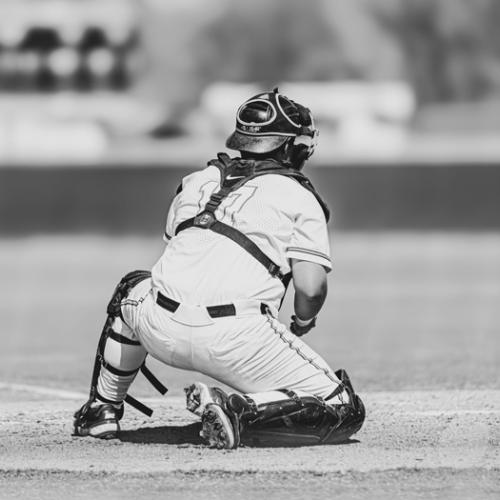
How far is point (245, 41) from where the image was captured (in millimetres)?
70188

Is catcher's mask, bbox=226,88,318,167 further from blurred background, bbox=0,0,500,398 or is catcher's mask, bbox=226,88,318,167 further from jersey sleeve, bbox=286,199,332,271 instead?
blurred background, bbox=0,0,500,398

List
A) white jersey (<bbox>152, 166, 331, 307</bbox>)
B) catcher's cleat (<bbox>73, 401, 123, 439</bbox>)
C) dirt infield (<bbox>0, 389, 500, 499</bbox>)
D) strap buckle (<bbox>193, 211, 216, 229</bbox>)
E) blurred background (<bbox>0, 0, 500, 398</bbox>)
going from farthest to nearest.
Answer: blurred background (<bbox>0, 0, 500, 398</bbox>) < catcher's cleat (<bbox>73, 401, 123, 439</bbox>) < strap buckle (<bbox>193, 211, 216, 229</bbox>) < white jersey (<bbox>152, 166, 331, 307</bbox>) < dirt infield (<bbox>0, 389, 500, 499</bbox>)

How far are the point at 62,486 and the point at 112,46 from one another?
22.7 meters

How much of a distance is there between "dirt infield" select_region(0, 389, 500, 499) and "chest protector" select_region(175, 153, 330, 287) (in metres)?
0.79

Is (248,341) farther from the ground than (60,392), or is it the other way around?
(248,341)

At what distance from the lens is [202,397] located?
5.02m

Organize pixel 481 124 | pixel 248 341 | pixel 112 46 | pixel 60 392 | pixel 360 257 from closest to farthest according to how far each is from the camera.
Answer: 1. pixel 248 341
2. pixel 60 392
3. pixel 360 257
4. pixel 112 46
5. pixel 481 124

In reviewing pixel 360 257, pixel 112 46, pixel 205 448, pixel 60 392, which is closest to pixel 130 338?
pixel 205 448

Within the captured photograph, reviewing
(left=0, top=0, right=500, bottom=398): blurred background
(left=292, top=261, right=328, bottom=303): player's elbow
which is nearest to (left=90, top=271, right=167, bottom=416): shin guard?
(left=292, top=261, right=328, bottom=303): player's elbow

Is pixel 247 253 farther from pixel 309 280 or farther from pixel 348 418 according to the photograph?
pixel 348 418

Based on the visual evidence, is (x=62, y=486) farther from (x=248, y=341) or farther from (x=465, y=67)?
(x=465, y=67)

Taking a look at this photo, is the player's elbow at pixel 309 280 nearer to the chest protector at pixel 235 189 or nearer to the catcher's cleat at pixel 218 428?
the chest protector at pixel 235 189

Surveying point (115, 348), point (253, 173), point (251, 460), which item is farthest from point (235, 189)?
point (251, 460)

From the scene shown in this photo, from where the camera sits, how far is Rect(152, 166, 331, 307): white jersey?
513 centimetres
